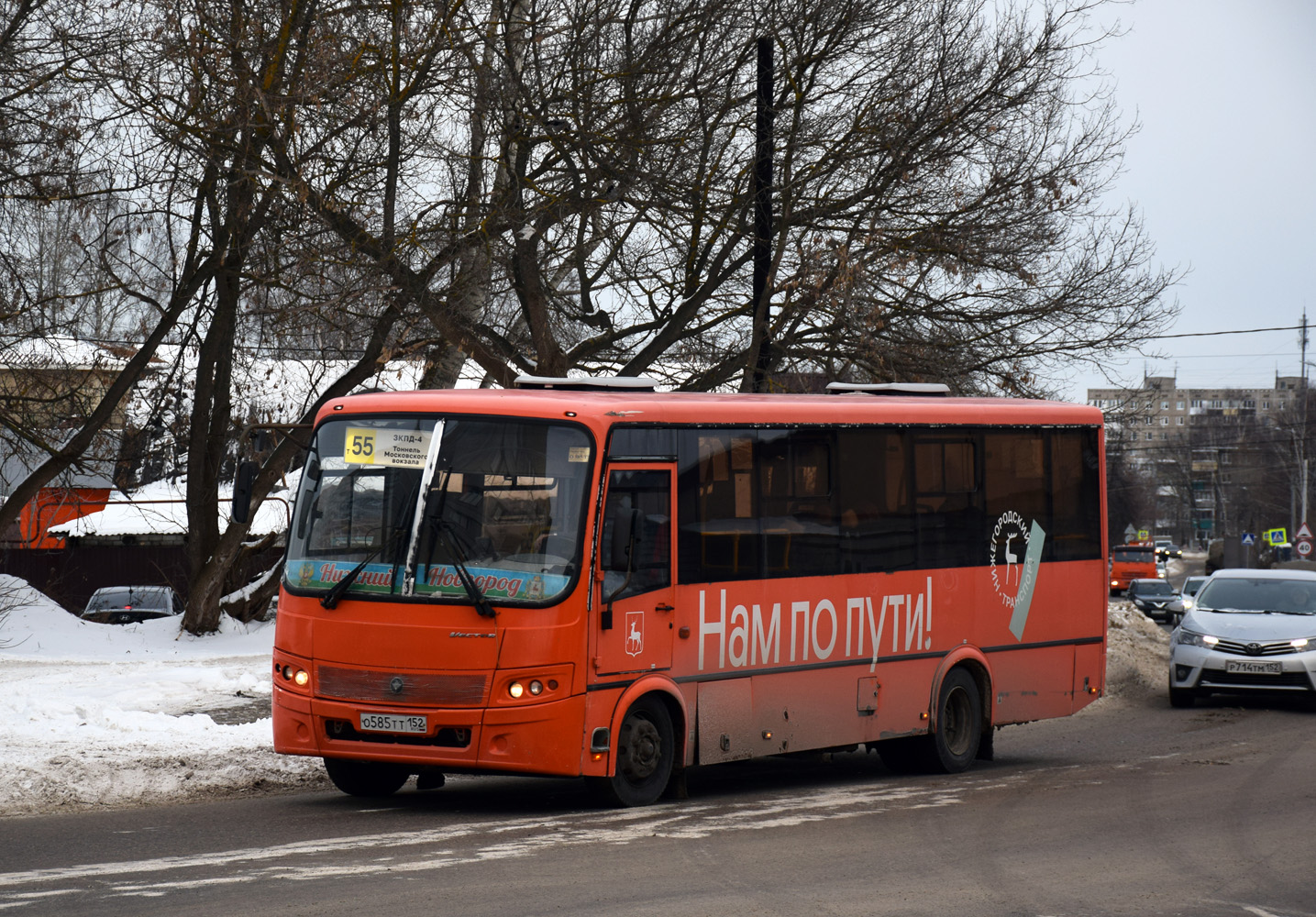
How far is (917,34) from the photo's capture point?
68.3ft

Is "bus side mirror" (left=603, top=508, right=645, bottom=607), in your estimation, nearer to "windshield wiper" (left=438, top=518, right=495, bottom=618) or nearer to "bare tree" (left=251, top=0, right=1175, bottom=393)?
"windshield wiper" (left=438, top=518, right=495, bottom=618)

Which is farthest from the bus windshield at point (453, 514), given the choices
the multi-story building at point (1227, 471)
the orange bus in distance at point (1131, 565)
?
the multi-story building at point (1227, 471)

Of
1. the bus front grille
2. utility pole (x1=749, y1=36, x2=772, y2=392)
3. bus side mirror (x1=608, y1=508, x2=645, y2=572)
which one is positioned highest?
utility pole (x1=749, y1=36, x2=772, y2=392)

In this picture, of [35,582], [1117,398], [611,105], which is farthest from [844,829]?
[35,582]

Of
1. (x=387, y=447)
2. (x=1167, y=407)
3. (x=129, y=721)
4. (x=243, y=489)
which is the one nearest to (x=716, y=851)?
(x=387, y=447)

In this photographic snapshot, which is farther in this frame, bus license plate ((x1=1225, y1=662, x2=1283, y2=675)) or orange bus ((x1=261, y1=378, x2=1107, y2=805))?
bus license plate ((x1=1225, y1=662, x2=1283, y2=675))

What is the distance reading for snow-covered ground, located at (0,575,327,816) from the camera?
10.7 metres

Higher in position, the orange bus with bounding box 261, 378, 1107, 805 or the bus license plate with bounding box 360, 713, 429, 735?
the orange bus with bounding box 261, 378, 1107, 805

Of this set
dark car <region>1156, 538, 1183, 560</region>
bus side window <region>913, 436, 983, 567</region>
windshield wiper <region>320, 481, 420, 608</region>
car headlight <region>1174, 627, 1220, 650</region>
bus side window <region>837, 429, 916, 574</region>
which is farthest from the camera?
dark car <region>1156, 538, 1183, 560</region>

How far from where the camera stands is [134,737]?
39.2 feet

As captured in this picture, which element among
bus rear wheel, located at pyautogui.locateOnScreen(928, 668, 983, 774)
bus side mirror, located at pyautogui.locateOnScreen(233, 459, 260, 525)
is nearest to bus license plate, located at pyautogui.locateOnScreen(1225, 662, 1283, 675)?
bus rear wheel, located at pyautogui.locateOnScreen(928, 668, 983, 774)

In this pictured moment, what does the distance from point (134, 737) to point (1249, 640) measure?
13254 millimetres

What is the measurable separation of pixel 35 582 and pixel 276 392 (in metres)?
13.9

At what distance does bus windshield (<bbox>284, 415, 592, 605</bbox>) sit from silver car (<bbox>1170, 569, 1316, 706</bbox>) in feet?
39.7
